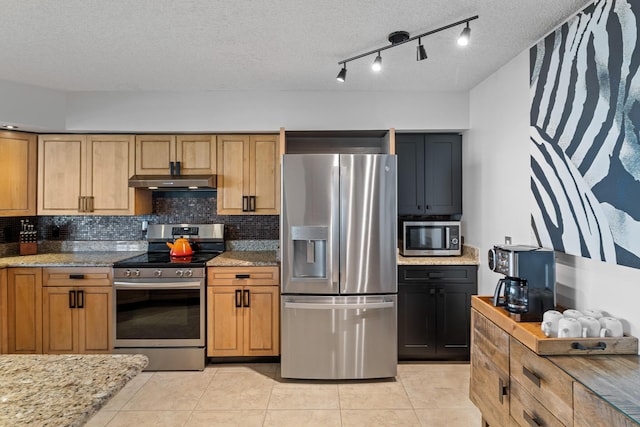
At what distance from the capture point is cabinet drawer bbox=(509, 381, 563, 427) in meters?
1.59

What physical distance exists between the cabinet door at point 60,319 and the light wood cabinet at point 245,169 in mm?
1536

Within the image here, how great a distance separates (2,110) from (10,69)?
1.39 ft

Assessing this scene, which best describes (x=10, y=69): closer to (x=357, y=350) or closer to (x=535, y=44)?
(x=357, y=350)

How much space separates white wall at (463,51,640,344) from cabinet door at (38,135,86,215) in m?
3.68

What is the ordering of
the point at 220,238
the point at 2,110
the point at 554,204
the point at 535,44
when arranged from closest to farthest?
the point at 554,204, the point at 535,44, the point at 2,110, the point at 220,238

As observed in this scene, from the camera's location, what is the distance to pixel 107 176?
353cm

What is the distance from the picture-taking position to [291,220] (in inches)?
115

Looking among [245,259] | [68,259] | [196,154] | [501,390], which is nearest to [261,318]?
[245,259]

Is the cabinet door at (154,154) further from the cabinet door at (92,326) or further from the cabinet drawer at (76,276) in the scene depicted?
the cabinet door at (92,326)

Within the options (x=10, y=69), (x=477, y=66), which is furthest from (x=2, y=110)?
(x=477, y=66)

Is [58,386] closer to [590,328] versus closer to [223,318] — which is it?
[590,328]

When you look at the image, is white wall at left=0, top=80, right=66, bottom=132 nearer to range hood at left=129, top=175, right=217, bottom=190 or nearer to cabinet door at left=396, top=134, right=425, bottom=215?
range hood at left=129, top=175, right=217, bottom=190

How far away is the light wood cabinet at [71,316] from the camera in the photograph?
10.5ft

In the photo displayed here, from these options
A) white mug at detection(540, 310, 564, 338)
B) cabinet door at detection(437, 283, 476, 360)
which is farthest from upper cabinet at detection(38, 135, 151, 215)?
white mug at detection(540, 310, 564, 338)
